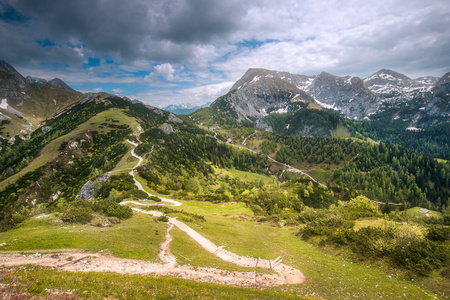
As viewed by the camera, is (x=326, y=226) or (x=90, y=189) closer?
(x=326, y=226)

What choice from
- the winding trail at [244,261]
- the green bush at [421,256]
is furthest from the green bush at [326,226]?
the winding trail at [244,261]

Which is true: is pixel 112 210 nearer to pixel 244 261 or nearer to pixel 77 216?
pixel 77 216

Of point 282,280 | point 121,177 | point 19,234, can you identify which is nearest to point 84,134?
point 121,177

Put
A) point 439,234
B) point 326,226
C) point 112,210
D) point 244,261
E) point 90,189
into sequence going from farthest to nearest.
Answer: point 90,189, point 112,210, point 326,226, point 244,261, point 439,234

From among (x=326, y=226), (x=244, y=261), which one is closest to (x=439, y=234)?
(x=326, y=226)

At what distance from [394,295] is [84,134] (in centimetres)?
21533

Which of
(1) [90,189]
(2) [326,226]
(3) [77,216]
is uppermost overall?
(3) [77,216]

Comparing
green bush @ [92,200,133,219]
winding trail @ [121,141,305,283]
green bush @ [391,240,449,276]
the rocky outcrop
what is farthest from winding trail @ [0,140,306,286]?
the rocky outcrop

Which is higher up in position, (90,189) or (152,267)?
(152,267)

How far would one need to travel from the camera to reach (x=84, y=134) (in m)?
173

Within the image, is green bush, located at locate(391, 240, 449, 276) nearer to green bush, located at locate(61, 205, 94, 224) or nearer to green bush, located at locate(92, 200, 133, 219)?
green bush, located at locate(92, 200, 133, 219)

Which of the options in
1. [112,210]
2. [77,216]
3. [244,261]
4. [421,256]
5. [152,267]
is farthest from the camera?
[112,210]

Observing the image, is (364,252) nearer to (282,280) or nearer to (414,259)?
(414,259)

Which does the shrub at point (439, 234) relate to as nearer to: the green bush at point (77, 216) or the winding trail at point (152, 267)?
the winding trail at point (152, 267)
